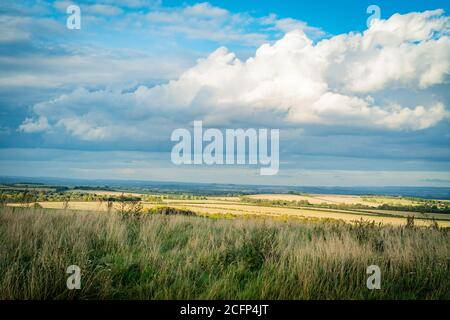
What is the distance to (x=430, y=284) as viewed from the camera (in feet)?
22.8

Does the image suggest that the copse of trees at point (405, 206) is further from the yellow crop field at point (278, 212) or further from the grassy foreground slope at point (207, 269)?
the grassy foreground slope at point (207, 269)

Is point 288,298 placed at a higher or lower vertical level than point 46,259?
lower

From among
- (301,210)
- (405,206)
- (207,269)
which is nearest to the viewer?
(207,269)

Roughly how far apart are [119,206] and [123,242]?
16.7 feet

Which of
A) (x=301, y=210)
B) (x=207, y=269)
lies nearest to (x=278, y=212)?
(x=301, y=210)

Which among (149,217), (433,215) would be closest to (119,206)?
(149,217)

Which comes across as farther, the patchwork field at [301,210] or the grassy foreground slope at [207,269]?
the patchwork field at [301,210]

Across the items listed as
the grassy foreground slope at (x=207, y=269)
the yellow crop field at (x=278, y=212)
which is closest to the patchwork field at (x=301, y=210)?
the yellow crop field at (x=278, y=212)

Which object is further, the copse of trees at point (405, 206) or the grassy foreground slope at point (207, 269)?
the copse of trees at point (405, 206)

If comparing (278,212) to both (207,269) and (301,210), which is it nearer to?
(301,210)

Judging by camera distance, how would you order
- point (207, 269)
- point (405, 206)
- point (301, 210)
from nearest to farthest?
point (207, 269) → point (405, 206) → point (301, 210)

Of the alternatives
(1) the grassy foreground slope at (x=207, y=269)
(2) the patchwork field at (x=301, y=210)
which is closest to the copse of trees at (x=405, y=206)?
(2) the patchwork field at (x=301, y=210)
